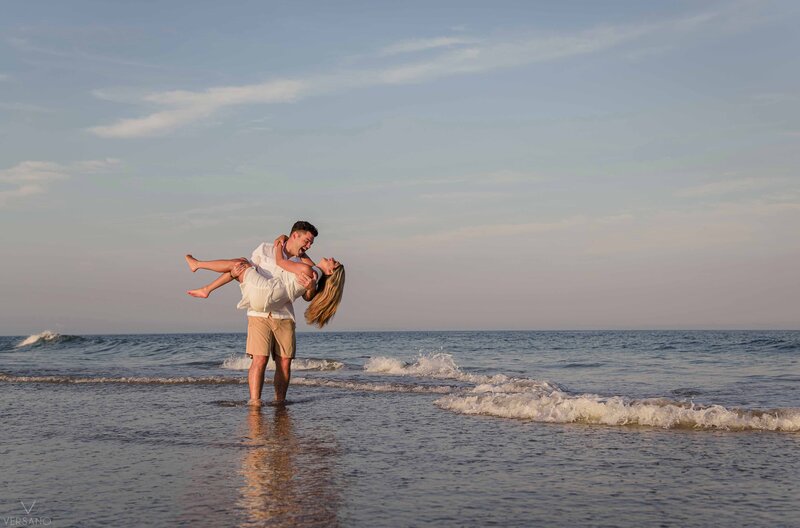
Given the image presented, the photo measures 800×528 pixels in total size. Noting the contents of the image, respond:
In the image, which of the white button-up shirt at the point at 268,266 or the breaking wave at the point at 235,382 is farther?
the breaking wave at the point at 235,382

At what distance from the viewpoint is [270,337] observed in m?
9.22

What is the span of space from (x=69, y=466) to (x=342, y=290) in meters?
3.68

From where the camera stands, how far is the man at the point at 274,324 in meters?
8.64

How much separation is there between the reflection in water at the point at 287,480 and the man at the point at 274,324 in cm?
177

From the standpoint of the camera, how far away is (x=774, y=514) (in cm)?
427

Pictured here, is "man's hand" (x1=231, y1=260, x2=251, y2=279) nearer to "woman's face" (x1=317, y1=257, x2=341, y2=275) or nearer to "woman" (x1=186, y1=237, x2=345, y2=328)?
A: "woman" (x1=186, y1=237, x2=345, y2=328)

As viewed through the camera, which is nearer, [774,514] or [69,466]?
[774,514]

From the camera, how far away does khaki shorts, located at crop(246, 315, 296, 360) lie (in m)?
9.10

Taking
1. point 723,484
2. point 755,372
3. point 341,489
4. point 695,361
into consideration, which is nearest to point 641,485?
point 723,484

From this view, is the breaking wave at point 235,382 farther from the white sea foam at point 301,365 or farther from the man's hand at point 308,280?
the white sea foam at point 301,365

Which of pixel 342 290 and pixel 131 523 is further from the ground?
pixel 342 290

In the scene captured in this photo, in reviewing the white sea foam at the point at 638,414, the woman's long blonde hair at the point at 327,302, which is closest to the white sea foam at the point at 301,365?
the woman's long blonde hair at the point at 327,302

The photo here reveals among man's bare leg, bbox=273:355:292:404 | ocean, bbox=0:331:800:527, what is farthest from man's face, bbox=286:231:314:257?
ocean, bbox=0:331:800:527

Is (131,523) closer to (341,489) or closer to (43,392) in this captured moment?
(341,489)
